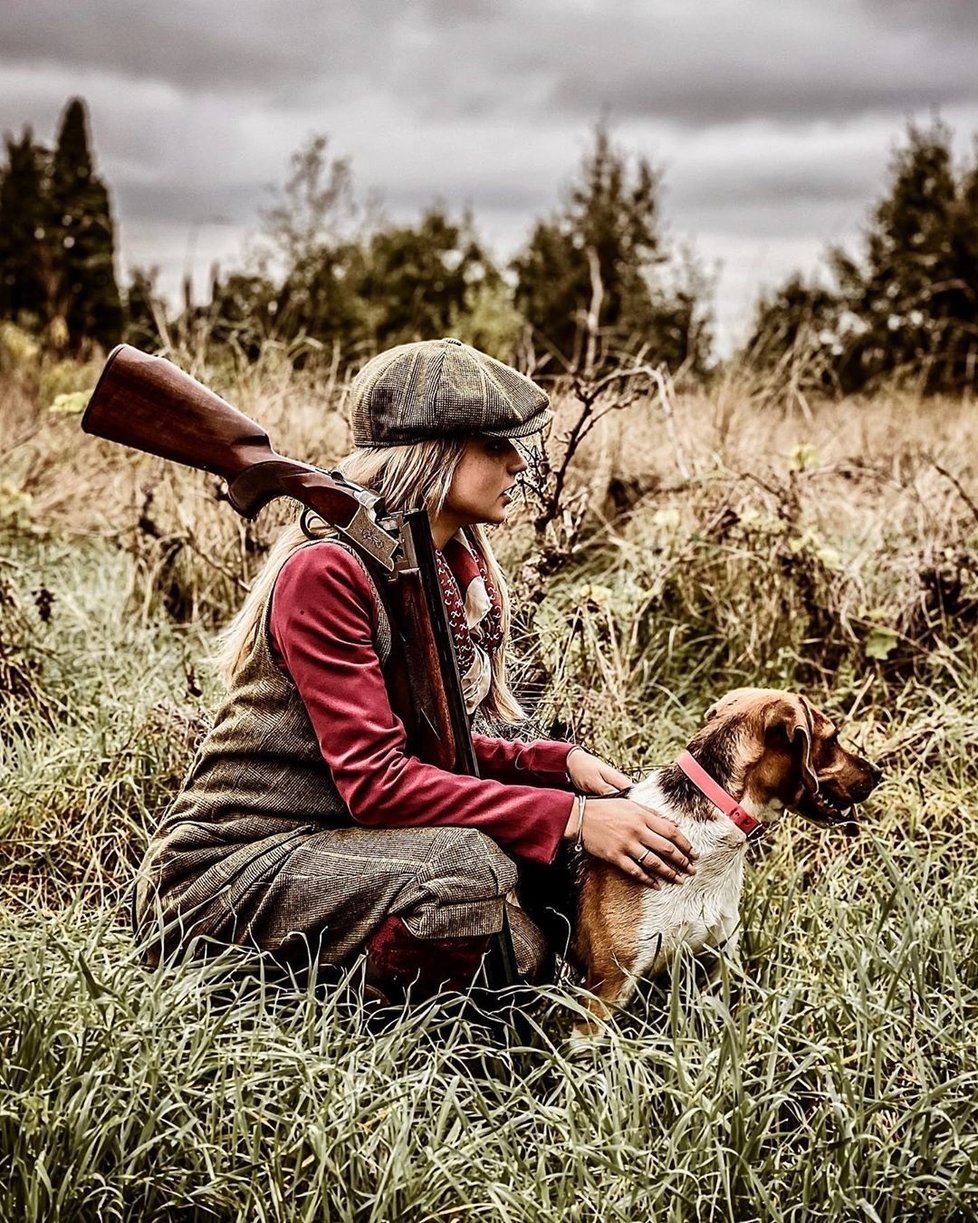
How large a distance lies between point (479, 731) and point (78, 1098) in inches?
56.5

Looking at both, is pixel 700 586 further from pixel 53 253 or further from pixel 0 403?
pixel 53 253

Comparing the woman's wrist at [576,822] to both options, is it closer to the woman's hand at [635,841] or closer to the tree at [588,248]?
the woman's hand at [635,841]

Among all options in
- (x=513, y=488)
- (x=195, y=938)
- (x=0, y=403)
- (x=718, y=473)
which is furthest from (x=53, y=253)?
(x=195, y=938)

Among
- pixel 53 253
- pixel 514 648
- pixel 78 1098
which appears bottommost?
pixel 78 1098

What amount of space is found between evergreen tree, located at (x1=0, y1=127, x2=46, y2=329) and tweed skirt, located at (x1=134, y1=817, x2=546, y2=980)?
23.0m

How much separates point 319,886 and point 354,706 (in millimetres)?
421

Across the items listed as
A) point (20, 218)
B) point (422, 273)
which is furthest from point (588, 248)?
point (20, 218)

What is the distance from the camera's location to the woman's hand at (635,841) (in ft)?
9.31

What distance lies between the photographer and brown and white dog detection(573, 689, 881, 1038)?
114 inches

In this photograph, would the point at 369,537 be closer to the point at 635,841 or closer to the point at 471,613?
the point at 471,613

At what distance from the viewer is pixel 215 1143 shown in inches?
97.6

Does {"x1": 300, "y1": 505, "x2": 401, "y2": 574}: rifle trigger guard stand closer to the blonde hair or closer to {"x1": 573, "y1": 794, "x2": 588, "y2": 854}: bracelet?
the blonde hair

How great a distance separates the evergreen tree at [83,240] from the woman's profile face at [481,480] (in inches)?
492

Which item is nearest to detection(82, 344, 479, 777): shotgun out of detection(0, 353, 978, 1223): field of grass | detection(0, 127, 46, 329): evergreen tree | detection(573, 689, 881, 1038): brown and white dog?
detection(573, 689, 881, 1038): brown and white dog
